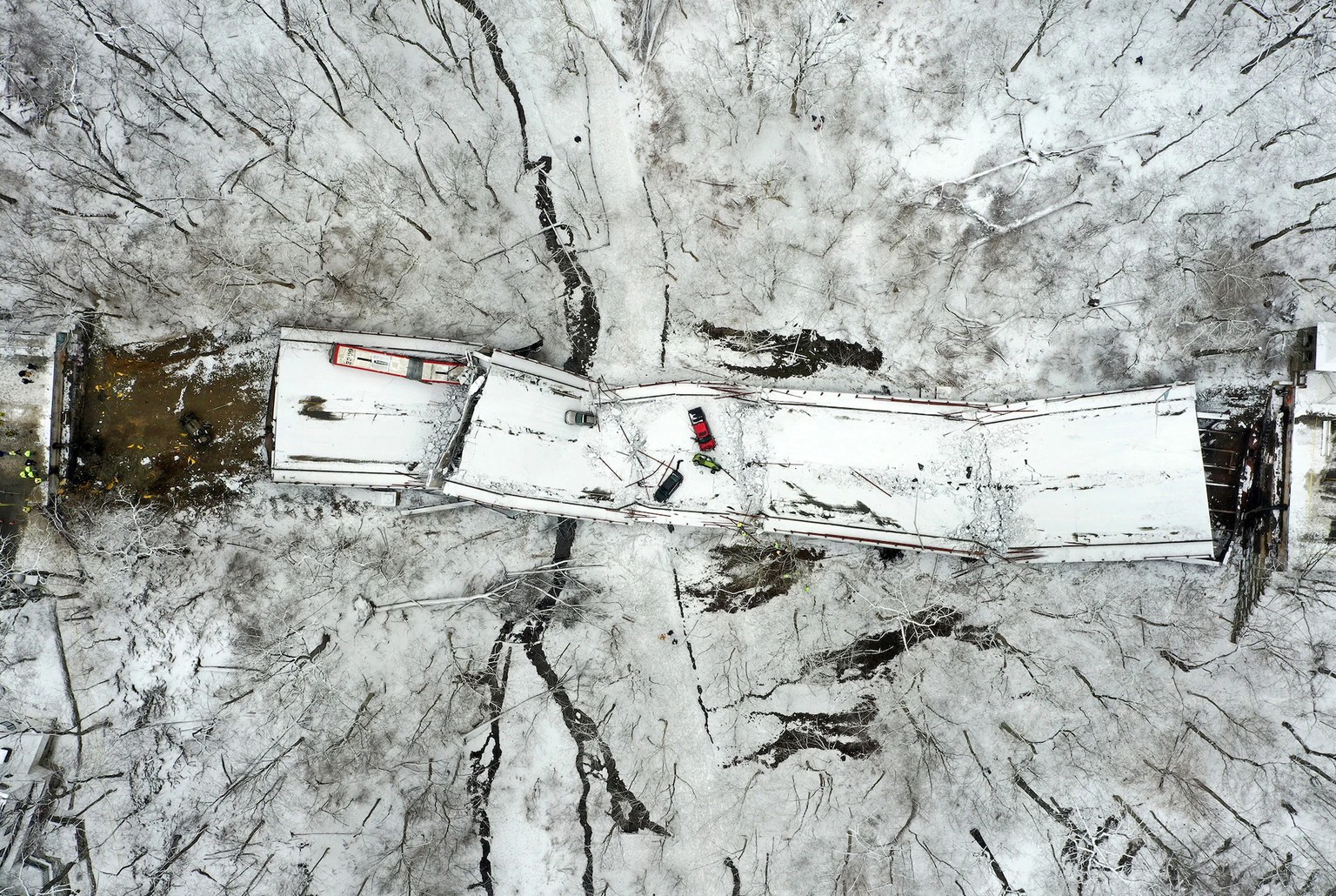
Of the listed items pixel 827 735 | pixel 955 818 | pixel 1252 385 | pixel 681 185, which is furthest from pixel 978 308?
pixel 955 818

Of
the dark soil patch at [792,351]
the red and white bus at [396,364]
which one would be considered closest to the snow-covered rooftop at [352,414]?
the red and white bus at [396,364]

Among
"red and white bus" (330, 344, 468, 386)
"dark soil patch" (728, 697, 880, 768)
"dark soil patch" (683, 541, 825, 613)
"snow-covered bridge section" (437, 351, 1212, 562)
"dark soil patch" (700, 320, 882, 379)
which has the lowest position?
Answer: "dark soil patch" (728, 697, 880, 768)

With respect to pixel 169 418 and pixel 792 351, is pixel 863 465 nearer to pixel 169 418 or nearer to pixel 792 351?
pixel 792 351

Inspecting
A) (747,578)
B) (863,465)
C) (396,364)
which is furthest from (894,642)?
(396,364)

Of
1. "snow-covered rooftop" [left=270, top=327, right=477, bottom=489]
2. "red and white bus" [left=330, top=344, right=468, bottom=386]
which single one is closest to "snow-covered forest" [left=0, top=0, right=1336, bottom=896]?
"snow-covered rooftop" [left=270, top=327, right=477, bottom=489]

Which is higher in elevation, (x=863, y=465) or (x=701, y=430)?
(x=701, y=430)

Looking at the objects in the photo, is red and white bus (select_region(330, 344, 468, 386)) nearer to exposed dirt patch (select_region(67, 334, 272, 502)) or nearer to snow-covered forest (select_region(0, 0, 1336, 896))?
snow-covered forest (select_region(0, 0, 1336, 896))
